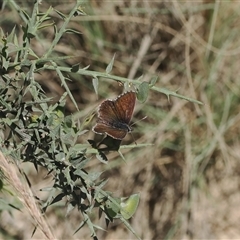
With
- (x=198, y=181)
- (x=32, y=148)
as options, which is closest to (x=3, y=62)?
(x=32, y=148)

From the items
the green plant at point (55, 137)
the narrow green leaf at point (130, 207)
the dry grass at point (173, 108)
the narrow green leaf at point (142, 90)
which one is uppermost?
the narrow green leaf at point (142, 90)

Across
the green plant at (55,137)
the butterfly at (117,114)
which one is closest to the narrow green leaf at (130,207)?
the green plant at (55,137)

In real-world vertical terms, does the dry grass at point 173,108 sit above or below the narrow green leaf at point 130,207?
below

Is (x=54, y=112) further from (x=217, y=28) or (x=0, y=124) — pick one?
(x=217, y=28)

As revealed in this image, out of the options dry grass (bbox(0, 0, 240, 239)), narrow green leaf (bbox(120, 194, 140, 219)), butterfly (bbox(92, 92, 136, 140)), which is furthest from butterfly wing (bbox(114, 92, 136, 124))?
dry grass (bbox(0, 0, 240, 239))

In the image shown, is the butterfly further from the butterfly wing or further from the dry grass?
the dry grass

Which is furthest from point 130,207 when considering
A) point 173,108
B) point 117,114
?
point 173,108

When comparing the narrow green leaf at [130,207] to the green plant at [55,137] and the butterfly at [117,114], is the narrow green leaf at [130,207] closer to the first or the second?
the green plant at [55,137]
